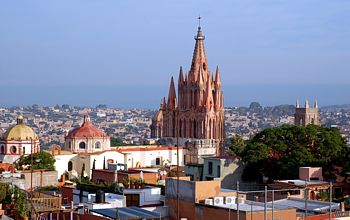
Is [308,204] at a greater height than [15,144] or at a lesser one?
lesser

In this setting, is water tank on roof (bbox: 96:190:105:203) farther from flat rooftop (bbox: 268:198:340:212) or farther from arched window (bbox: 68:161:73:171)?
arched window (bbox: 68:161:73:171)

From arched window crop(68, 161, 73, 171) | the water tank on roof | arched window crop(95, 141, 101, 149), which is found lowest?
arched window crop(68, 161, 73, 171)

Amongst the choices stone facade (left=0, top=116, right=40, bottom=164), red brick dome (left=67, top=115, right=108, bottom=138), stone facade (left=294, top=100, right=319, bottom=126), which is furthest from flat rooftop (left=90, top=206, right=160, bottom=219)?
stone facade (left=294, top=100, right=319, bottom=126)

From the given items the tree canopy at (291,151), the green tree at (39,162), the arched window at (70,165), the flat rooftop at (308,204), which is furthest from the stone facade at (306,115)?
the flat rooftop at (308,204)

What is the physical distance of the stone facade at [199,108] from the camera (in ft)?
257

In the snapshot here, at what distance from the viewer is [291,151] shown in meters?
43.5

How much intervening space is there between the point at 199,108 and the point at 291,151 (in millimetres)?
35982

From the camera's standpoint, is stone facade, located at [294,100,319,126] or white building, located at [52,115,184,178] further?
stone facade, located at [294,100,319,126]

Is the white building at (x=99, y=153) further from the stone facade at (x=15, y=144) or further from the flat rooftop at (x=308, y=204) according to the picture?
the flat rooftop at (x=308, y=204)

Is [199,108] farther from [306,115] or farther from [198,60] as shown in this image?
[306,115]

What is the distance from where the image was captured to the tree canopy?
41.3 metres

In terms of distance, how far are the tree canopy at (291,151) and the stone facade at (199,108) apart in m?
31.8

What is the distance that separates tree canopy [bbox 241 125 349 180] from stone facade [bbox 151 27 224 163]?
3177 cm

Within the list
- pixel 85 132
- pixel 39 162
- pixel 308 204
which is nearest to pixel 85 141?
pixel 85 132
